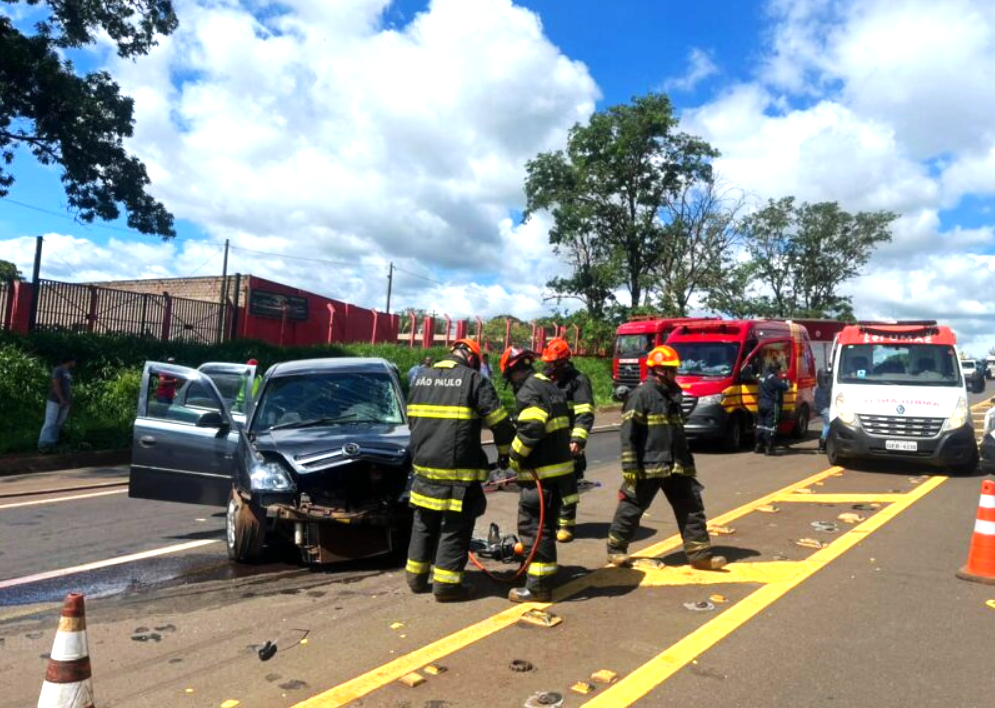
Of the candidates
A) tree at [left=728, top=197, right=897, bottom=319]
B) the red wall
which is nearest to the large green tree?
tree at [left=728, top=197, right=897, bottom=319]

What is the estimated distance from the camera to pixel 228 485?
7184 millimetres

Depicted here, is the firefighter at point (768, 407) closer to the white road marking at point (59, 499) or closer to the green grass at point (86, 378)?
the white road marking at point (59, 499)

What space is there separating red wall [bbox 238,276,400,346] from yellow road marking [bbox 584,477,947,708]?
19485mm

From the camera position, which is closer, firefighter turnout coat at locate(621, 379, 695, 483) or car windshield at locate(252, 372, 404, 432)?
firefighter turnout coat at locate(621, 379, 695, 483)

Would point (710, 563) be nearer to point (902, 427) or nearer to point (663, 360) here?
point (663, 360)

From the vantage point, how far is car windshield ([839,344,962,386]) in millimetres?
11422

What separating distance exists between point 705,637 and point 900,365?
28.9 feet

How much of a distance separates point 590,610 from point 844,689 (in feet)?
5.32

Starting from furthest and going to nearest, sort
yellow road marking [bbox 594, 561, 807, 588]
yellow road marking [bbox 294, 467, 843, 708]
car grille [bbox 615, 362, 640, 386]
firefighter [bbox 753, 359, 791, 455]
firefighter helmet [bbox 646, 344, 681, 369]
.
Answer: car grille [bbox 615, 362, 640, 386] → firefighter [bbox 753, 359, 791, 455] → firefighter helmet [bbox 646, 344, 681, 369] → yellow road marking [bbox 594, 561, 807, 588] → yellow road marking [bbox 294, 467, 843, 708]

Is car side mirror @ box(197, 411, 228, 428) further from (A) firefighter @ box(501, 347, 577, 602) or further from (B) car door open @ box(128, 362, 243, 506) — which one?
(A) firefighter @ box(501, 347, 577, 602)

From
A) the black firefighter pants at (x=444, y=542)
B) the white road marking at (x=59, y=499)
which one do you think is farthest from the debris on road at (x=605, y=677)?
the white road marking at (x=59, y=499)

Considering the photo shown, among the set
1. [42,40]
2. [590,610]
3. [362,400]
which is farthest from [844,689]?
Result: [42,40]

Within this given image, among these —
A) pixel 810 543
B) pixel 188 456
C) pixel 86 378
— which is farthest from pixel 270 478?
pixel 86 378

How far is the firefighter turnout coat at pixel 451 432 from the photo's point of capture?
5.09m
